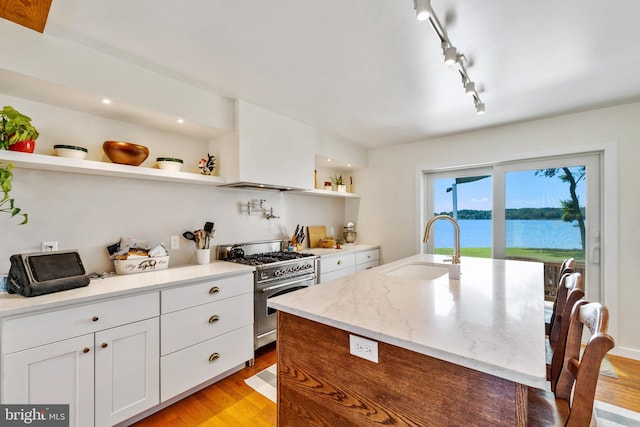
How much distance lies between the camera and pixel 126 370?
171 centimetres

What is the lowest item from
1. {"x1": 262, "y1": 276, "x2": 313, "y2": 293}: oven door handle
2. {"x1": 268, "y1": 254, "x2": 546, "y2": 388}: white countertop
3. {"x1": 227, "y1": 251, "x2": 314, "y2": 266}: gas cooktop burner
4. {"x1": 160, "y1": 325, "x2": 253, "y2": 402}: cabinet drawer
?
{"x1": 160, "y1": 325, "x2": 253, "y2": 402}: cabinet drawer

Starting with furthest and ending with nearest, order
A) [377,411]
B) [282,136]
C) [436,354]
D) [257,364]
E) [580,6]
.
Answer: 1. [282,136]
2. [257,364]
3. [580,6]
4. [377,411]
5. [436,354]

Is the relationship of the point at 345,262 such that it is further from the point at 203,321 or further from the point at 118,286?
the point at 118,286

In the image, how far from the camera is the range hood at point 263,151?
253 centimetres

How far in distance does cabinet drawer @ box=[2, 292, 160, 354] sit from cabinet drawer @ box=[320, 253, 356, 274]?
5.96ft

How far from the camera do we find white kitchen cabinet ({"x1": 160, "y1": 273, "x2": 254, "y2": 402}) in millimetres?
1911

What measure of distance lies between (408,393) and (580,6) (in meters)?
1.96

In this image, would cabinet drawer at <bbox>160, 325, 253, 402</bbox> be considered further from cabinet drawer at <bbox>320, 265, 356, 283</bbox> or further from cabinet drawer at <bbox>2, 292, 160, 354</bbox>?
cabinet drawer at <bbox>320, 265, 356, 283</bbox>

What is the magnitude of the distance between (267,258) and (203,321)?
0.89 metres

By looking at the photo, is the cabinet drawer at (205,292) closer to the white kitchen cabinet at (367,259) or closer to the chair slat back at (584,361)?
the white kitchen cabinet at (367,259)

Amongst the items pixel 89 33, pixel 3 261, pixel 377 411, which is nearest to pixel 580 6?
pixel 377 411

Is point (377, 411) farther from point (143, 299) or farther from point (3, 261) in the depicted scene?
point (3, 261)

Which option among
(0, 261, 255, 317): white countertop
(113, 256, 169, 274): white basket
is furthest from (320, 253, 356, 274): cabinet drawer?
(113, 256, 169, 274): white basket

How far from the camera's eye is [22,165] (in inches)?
67.9
